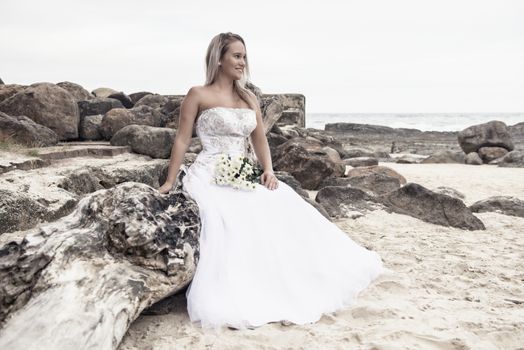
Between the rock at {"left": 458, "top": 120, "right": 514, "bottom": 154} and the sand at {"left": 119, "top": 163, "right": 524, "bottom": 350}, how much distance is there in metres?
13.7

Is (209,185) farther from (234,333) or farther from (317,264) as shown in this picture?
(234,333)

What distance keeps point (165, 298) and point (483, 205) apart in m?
5.97

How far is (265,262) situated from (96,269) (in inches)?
49.2

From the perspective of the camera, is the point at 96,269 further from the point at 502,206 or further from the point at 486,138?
the point at 486,138

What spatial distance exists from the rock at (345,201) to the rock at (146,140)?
2437 millimetres

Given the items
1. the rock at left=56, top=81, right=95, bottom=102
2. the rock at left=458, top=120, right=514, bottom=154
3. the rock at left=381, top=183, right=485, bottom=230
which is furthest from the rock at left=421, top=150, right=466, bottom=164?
the rock at left=56, top=81, right=95, bottom=102

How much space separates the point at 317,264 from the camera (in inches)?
147

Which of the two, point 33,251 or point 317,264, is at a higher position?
point 33,251

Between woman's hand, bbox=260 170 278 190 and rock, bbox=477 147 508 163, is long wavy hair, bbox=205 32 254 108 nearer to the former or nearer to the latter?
woman's hand, bbox=260 170 278 190

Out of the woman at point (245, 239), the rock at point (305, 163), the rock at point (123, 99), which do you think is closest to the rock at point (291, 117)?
the rock at point (305, 163)

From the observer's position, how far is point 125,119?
813 cm

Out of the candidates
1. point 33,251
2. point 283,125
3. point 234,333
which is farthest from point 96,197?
point 283,125

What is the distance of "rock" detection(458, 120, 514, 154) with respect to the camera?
18.3 metres

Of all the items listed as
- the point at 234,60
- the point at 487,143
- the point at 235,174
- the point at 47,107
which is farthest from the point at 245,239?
the point at 487,143
